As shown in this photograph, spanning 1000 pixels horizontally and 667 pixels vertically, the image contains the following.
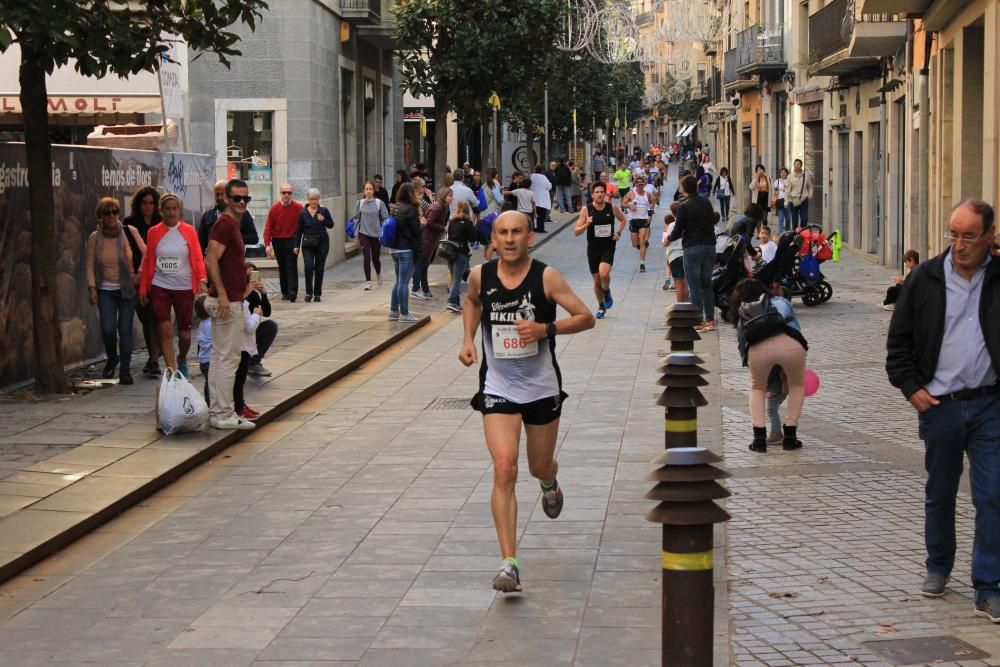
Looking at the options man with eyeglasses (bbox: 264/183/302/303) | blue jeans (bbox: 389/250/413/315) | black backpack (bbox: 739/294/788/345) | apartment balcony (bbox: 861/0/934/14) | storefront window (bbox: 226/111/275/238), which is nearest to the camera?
black backpack (bbox: 739/294/788/345)

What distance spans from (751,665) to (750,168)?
5088cm

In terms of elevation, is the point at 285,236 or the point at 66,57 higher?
the point at 66,57

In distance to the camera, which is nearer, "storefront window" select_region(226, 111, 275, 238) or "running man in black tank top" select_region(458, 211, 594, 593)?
"running man in black tank top" select_region(458, 211, 594, 593)

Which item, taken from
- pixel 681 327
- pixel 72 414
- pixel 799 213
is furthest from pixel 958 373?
pixel 799 213

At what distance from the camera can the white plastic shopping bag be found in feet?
36.0

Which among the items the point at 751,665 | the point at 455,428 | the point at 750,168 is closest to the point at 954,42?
the point at 455,428

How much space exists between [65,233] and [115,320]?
124cm

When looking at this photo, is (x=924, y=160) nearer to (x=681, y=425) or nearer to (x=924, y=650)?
(x=924, y=650)

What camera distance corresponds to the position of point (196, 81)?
1066 inches

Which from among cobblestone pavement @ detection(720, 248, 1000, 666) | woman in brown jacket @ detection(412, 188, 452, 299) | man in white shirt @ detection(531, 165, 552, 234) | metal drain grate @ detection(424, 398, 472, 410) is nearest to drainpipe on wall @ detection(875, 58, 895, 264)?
woman in brown jacket @ detection(412, 188, 452, 299)

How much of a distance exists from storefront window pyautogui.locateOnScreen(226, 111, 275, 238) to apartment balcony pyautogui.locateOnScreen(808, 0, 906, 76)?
10.8m

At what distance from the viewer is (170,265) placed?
1333cm

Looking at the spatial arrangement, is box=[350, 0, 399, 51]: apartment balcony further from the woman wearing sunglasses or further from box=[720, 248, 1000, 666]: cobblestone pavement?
box=[720, 248, 1000, 666]: cobblestone pavement

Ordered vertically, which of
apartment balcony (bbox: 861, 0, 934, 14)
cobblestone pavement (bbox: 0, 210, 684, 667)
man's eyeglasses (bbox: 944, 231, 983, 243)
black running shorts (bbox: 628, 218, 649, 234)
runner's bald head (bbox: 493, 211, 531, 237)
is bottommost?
cobblestone pavement (bbox: 0, 210, 684, 667)
